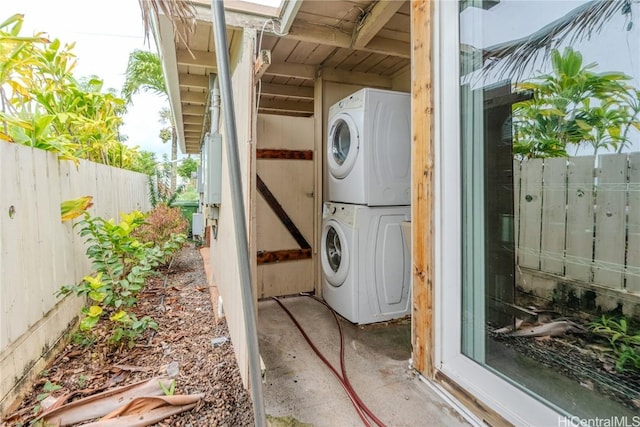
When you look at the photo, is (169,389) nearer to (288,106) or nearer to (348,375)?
(348,375)

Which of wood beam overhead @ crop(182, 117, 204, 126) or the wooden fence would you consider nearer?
the wooden fence

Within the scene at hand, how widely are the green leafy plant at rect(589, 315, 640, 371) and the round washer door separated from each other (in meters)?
1.59

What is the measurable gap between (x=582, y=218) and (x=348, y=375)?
153cm

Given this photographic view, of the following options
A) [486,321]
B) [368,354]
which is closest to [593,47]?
[486,321]

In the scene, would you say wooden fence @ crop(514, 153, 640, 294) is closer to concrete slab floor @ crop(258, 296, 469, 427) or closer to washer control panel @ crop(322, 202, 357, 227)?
concrete slab floor @ crop(258, 296, 469, 427)

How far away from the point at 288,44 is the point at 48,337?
2881mm

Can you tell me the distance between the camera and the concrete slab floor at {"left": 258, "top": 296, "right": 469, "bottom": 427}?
61.3 inches

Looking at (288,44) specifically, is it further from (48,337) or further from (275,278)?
(48,337)

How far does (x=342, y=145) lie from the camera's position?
287cm

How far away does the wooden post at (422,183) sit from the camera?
65.6 inches

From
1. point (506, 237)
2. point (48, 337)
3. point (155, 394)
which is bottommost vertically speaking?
point (155, 394)

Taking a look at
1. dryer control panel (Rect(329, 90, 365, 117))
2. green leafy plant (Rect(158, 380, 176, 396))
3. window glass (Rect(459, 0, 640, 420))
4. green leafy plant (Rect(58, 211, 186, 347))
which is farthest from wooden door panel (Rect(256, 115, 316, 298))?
window glass (Rect(459, 0, 640, 420))

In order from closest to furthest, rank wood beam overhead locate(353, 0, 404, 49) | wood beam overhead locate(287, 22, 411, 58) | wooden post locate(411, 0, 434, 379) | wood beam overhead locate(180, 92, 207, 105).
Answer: wooden post locate(411, 0, 434, 379) < wood beam overhead locate(353, 0, 404, 49) < wood beam overhead locate(287, 22, 411, 58) < wood beam overhead locate(180, 92, 207, 105)

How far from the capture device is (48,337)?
2.11m
